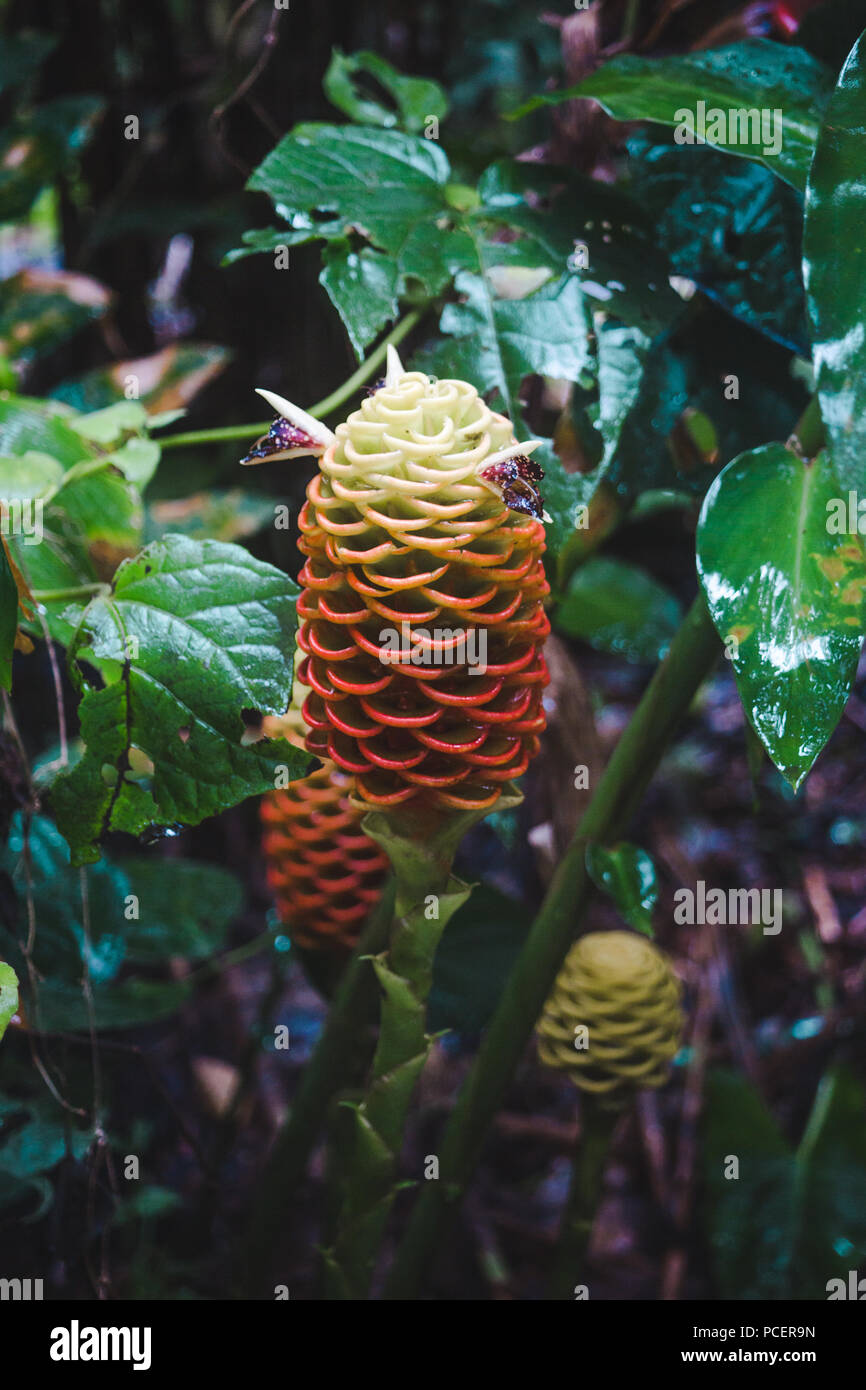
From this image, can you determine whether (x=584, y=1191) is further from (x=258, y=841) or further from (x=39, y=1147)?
(x=258, y=841)

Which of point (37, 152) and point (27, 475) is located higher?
point (37, 152)

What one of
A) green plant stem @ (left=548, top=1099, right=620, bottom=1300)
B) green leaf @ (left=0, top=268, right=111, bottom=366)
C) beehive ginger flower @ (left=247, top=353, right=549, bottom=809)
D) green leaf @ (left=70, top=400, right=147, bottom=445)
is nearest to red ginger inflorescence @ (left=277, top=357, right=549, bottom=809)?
beehive ginger flower @ (left=247, top=353, right=549, bottom=809)

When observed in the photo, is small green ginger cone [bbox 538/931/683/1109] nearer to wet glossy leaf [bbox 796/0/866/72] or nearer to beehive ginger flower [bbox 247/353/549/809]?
beehive ginger flower [bbox 247/353/549/809]

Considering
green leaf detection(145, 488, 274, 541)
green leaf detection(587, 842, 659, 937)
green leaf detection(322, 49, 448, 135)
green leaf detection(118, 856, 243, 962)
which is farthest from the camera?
green leaf detection(145, 488, 274, 541)

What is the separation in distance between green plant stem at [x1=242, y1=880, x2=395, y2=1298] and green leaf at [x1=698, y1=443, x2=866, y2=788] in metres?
0.45

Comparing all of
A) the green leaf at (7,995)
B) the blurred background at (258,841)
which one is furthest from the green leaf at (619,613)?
the green leaf at (7,995)

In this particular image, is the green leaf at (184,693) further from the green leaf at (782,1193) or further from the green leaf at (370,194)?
the green leaf at (782,1193)

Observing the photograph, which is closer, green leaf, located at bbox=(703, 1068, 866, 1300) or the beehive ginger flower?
the beehive ginger flower

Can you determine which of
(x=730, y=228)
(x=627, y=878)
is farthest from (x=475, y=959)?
(x=730, y=228)

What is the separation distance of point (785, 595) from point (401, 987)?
43 cm

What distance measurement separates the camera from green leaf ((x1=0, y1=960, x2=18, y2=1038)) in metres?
0.69

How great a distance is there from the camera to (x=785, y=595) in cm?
74

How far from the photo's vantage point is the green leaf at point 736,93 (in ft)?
2.61
